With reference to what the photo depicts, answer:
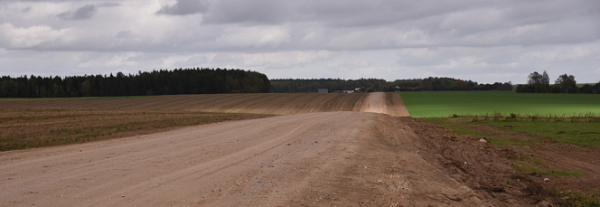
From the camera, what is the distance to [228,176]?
9.83m

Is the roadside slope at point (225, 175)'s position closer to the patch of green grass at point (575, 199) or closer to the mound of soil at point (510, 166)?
the mound of soil at point (510, 166)

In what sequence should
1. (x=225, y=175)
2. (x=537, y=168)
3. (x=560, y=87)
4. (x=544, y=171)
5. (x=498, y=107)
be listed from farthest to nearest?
(x=560, y=87) < (x=498, y=107) < (x=537, y=168) < (x=544, y=171) < (x=225, y=175)

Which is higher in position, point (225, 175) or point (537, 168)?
point (225, 175)

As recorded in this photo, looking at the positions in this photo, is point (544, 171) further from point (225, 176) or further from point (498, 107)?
point (498, 107)

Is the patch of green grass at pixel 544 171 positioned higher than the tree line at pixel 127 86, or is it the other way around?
the tree line at pixel 127 86

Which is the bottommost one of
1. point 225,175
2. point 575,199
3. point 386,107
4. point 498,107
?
point 575,199

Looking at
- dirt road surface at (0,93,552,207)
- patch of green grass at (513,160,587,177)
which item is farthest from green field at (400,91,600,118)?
dirt road surface at (0,93,552,207)

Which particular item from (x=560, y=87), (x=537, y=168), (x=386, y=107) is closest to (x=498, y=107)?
(x=386, y=107)

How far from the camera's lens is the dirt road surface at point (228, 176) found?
798cm

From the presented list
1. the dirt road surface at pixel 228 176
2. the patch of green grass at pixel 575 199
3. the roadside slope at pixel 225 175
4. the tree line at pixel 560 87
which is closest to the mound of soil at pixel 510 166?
the patch of green grass at pixel 575 199

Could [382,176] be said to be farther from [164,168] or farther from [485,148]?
[485,148]

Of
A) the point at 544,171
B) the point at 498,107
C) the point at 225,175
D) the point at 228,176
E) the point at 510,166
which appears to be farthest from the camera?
the point at 498,107

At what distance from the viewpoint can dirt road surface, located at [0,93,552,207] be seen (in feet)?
26.2

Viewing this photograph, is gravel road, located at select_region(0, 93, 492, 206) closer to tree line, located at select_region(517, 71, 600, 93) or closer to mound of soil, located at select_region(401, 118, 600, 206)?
mound of soil, located at select_region(401, 118, 600, 206)
